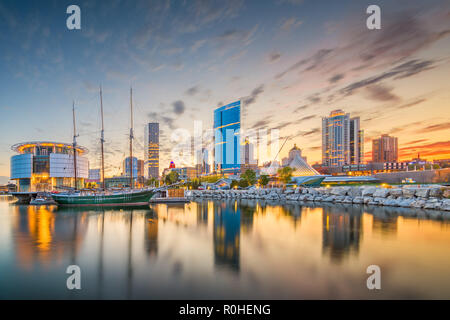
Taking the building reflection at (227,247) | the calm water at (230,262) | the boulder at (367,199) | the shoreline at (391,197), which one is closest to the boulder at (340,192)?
the shoreline at (391,197)

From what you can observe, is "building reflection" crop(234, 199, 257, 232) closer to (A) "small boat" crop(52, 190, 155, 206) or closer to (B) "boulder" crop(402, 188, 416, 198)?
(A) "small boat" crop(52, 190, 155, 206)

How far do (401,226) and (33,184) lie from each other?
122467 millimetres

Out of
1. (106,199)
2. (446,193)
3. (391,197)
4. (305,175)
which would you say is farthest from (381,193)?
(305,175)

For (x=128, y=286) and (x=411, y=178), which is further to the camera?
A: (x=411, y=178)

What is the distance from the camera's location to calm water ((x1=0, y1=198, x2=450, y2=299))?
8516 millimetres

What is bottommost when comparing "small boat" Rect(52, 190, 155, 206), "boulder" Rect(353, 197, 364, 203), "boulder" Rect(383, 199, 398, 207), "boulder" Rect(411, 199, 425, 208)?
"small boat" Rect(52, 190, 155, 206)

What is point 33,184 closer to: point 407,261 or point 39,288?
point 39,288

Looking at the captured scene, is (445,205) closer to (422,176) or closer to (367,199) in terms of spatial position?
(367,199)

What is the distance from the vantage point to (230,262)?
1166 centimetres

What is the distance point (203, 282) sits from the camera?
30.1 ft

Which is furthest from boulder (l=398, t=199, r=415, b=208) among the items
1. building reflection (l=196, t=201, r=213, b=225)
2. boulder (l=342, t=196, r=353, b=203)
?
building reflection (l=196, t=201, r=213, b=225)
